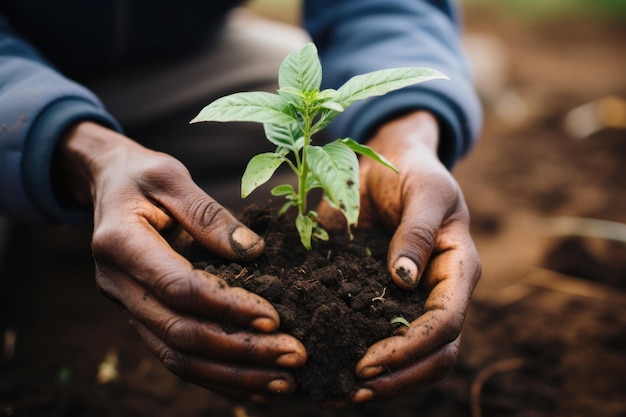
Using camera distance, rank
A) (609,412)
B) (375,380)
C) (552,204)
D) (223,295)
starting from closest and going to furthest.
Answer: (223,295) → (375,380) → (609,412) → (552,204)

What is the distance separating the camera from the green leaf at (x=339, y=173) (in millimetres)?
1240

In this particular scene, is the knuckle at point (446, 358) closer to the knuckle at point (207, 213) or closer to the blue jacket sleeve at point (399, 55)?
the knuckle at point (207, 213)

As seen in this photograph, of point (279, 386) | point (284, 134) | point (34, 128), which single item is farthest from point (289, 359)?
point (34, 128)

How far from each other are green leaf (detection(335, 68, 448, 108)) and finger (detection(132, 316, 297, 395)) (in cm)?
75

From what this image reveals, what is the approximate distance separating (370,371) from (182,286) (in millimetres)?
538

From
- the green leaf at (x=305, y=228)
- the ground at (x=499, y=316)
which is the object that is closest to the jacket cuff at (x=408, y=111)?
the green leaf at (x=305, y=228)

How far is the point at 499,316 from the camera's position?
2.61 m

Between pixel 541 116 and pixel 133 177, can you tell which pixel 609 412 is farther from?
pixel 541 116

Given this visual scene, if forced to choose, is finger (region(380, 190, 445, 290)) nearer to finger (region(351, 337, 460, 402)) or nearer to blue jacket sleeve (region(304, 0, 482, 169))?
finger (region(351, 337, 460, 402))

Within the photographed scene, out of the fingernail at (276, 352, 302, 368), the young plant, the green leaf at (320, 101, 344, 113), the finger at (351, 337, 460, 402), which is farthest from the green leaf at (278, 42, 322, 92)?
the finger at (351, 337, 460, 402)

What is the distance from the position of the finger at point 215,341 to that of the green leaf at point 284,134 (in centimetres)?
54

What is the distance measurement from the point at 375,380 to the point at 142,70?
87.2 inches

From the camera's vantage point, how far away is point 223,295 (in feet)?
4.23

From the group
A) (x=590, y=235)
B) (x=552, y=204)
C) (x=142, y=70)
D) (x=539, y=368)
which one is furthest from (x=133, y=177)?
(x=552, y=204)
